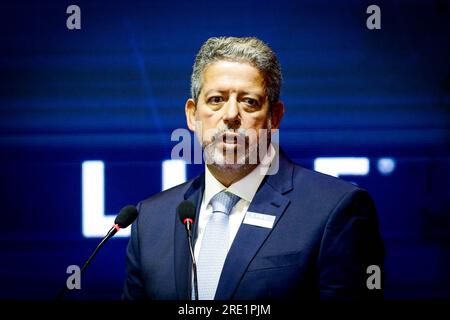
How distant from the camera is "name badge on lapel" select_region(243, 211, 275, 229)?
2.39 meters

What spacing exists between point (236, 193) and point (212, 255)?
0.28 m

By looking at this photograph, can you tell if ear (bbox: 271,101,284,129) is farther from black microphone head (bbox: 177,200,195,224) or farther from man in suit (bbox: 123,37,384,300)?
black microphone head (bbox: 177,200,195,224)

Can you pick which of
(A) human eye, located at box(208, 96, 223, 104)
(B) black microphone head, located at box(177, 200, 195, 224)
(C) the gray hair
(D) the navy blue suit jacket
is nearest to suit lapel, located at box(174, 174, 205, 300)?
(D) the navy blue suit jacket

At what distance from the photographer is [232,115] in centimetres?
248

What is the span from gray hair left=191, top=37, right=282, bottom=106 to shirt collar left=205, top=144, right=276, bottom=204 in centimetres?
28

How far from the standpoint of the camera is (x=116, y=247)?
318cm

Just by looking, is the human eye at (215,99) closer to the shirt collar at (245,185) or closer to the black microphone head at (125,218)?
the shirt collar at (245,185)

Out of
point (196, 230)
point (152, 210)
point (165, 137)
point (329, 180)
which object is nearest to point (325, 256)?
point (329, 180)

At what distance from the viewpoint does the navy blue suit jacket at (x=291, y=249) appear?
2.31m

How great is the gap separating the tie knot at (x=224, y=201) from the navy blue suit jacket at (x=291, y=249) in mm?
83

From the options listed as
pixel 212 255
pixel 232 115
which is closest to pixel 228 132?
pixel 232 115

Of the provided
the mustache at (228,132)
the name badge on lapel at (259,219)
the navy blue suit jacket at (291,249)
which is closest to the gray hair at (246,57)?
the mustache at (228,132)

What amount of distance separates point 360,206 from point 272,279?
16.9 inches
